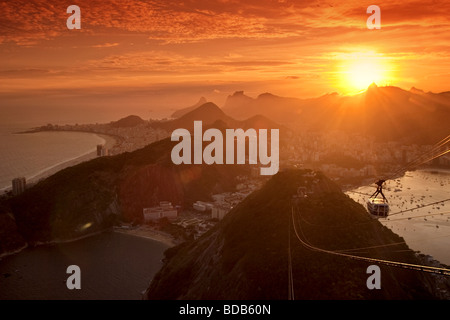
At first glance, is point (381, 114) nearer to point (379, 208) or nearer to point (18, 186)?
point (18, 186)

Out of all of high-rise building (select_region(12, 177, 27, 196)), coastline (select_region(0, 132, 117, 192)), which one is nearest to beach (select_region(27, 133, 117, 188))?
coastline (select_region(0, 132, 117, 192))

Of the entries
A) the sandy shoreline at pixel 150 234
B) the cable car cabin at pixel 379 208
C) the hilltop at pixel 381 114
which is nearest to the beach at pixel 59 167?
the sandy shoreline at pixel 150 234

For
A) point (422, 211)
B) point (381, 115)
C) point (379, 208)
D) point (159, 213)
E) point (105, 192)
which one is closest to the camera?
point (379, 208)

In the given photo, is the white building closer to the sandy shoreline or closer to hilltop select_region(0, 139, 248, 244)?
hilltop select_region(0, 139, 248, 244)

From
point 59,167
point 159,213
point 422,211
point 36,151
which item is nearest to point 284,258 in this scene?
point 159,213
